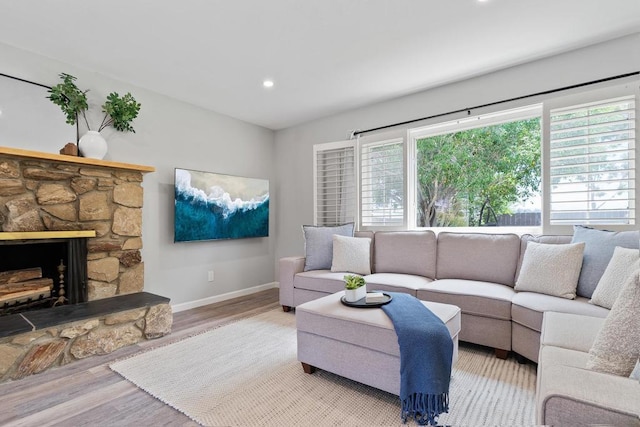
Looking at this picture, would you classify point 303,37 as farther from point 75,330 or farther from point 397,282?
point 75,330

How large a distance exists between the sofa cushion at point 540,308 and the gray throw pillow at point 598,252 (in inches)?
4.3

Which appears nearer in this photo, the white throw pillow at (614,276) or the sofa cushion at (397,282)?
the white throw pillow at (614,276)

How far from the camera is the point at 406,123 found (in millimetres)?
3701

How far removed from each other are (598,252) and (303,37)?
2.73 meters

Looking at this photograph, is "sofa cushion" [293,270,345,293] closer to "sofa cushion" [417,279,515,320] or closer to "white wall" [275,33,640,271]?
"sofa cushion" [417,279,515,320]

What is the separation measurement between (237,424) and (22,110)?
9.69 feet

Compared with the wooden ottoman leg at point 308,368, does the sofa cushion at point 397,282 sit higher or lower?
higher

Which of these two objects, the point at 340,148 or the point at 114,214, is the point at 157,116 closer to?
the point at 114,214

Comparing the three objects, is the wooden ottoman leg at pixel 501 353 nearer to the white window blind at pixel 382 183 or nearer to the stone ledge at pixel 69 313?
the white window blind at pixel 382 183

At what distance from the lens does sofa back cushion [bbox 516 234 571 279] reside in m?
2.57

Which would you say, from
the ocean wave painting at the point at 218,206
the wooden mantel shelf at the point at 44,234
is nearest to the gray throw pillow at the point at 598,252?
the ocean wave painting at the point at 218,206

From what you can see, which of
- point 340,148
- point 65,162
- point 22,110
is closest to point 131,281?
point 65,162

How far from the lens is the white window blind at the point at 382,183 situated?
3.70m

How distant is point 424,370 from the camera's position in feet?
5.15
